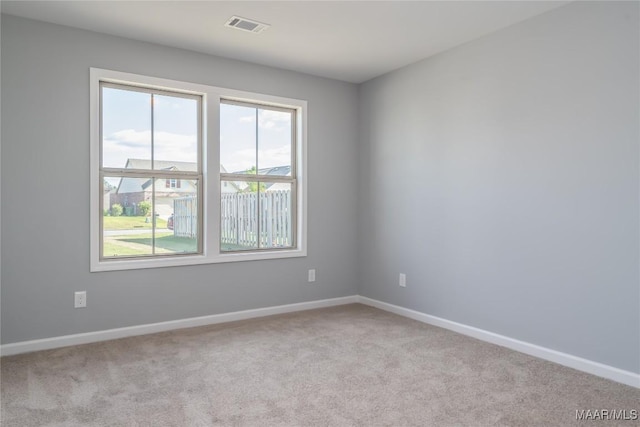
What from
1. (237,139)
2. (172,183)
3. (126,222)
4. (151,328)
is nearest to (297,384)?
(151,328)

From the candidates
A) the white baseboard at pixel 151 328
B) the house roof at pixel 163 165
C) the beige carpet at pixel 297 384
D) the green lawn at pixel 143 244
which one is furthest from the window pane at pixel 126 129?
the beige carpet at pixel 297 384

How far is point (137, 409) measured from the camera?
2268mm

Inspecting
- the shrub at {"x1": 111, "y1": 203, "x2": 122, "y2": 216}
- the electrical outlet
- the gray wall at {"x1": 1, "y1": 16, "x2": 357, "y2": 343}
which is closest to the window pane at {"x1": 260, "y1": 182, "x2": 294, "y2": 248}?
the gray wall at {"x1": 1, "y1": 16, "x2": 357, "y2": 343}

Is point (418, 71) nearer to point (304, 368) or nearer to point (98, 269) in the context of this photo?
point (304, 368)

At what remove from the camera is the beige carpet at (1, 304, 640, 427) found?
2.19m

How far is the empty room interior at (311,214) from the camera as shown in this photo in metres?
2.56

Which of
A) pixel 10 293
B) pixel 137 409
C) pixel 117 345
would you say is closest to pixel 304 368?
pixel 137 409

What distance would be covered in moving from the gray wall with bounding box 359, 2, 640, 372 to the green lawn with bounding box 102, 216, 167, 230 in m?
2.32

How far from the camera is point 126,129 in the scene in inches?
141

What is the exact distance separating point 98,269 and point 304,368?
1.83 meters

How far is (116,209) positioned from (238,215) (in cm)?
108

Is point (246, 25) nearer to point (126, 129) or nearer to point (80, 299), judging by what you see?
point (126, 129)

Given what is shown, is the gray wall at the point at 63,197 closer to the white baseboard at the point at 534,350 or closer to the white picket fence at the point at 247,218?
the white picket fence at the point at 247,218

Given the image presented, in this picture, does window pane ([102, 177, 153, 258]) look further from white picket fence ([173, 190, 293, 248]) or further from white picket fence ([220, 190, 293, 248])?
white picket fence ([220, 190, 293, 248])
